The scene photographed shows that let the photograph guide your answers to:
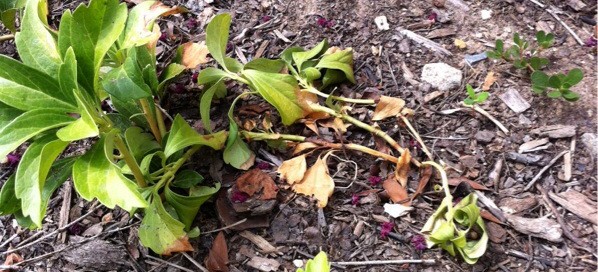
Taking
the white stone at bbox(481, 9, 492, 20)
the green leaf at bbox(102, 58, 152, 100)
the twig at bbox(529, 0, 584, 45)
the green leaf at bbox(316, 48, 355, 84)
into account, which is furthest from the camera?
the white stone at bbox(481, 9, 492, 20)

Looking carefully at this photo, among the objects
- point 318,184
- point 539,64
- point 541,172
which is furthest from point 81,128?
point 539,64

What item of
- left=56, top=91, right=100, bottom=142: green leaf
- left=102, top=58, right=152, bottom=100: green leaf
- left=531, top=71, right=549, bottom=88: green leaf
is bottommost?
left=531, top=71, right=549, bottom=88: green leaf

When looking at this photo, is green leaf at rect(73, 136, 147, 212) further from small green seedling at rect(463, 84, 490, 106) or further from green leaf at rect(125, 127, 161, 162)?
small green seedling at rect(463, 84, 490, 106)

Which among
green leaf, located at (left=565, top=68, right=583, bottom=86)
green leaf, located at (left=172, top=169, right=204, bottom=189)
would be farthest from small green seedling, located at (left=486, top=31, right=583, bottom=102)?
green leaf, located at (left=172, top=169, right=204, bottom=189)

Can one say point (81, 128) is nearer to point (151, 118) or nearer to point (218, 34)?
point (151, 118)

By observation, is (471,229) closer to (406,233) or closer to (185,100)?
(406,233)

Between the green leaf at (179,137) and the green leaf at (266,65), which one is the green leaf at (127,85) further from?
the green leaf at (266,65)

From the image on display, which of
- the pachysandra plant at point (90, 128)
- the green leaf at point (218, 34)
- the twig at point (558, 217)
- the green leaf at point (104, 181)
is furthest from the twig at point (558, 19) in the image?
the green leaf at point (104, 181)
